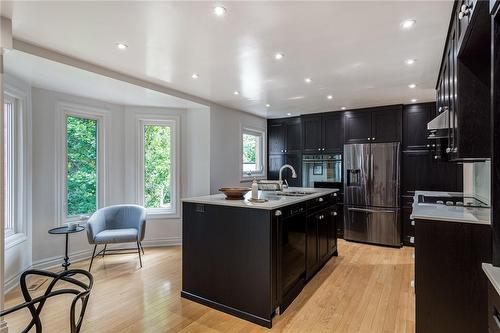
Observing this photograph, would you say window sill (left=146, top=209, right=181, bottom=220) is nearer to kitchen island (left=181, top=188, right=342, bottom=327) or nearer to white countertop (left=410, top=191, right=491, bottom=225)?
kitchen island (left=181, top=188, right=342, bottom=327)

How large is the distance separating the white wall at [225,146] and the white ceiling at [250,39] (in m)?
1.16

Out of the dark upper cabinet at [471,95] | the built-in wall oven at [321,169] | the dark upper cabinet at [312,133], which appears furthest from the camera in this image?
the dark upper cabinet at [312,133]

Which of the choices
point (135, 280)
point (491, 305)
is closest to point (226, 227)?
point (135, 280)

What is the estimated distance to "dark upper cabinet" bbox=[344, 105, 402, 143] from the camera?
4742 millimetres

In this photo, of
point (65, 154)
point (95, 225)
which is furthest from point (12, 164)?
point (95, 225)

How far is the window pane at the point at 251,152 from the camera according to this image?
5.78 metres

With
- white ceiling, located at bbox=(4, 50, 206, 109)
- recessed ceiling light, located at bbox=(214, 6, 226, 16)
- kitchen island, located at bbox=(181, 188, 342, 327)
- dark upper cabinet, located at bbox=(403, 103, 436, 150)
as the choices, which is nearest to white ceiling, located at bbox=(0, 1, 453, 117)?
recessed ceiling light, located at bbox=(214, 6, 226, 16)

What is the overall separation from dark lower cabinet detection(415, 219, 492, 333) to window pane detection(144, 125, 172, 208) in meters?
3.94

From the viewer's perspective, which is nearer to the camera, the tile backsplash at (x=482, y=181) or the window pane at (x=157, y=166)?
the tile backsplash at (x=482, y=181)

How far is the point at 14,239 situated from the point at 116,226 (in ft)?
3.86

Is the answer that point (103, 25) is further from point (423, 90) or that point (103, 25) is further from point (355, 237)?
point (355, 237)

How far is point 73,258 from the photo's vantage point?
391 centimetres

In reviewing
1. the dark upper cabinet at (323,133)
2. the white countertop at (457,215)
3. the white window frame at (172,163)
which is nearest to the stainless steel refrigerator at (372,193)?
the dark upper cabinet at (323,133)

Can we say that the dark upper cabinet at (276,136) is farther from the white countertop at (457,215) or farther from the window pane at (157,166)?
the white countertop at (457,215)
